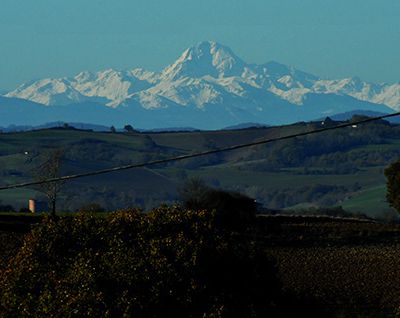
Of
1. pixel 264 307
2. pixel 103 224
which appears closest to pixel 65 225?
pixel 103 224

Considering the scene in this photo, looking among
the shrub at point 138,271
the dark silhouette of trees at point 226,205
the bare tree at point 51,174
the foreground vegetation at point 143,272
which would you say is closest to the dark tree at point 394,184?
the dark silhouette of trees at point 226,205

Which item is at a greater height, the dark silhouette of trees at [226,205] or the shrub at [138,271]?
the shrub at [138,271]

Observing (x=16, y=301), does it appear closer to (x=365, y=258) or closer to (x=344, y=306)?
(x=344, y=306)

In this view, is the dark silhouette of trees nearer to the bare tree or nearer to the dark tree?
the bare tree

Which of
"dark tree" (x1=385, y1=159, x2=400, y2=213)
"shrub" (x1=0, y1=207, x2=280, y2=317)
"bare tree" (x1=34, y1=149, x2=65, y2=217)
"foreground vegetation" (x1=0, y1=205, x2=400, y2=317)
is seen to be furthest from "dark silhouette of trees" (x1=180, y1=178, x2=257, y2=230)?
"shrub" (x1=0, y1=207, x2=280, y2=317)

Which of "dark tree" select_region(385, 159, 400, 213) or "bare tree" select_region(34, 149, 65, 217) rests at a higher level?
"bare tree" select_region(34, 149, 65, 217)

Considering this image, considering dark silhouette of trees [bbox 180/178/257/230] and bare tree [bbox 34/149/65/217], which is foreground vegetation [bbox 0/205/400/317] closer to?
dark silhouette of trees [bbox 180/178/257/230]

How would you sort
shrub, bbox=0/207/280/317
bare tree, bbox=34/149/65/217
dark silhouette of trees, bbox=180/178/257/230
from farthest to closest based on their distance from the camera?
bare tree, bbox=34/149/65/217 < dark silhouette of trees, bbox=180/178/257/230 < shrub, bbox=0/207/280/317

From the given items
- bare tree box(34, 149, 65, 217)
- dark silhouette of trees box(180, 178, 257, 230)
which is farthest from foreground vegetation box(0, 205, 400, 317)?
bare tree box(34, 149, 65, 217)

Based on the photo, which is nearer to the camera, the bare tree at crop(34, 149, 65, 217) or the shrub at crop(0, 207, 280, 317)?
the shrub at crop(0, 207, 280, 317)

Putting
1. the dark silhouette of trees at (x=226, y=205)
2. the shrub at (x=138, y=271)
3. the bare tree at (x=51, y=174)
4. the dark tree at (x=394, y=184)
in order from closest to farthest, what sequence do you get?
the shrub at (x=138, y=271) → the dark silhouette of trees at (x=226, y=205) → the bare tree at (x=51, y=174) → the dark tree at (x=394, y=184)

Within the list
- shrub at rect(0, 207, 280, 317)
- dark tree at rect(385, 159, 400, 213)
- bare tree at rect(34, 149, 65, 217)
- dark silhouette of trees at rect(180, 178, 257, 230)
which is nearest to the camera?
shrub at rect(0, 207, 280, 317)

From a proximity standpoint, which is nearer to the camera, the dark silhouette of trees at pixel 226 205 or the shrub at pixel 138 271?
the shrub at pixel 138 271

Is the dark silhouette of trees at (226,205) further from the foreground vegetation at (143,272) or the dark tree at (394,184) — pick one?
the foreground vegetation at (143,272)
